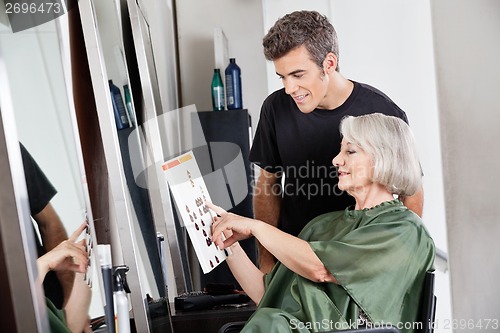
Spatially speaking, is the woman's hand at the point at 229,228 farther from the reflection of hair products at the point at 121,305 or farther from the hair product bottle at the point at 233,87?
the hair product bottle at the point at 233,87

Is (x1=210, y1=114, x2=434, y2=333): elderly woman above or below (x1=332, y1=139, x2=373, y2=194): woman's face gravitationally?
below

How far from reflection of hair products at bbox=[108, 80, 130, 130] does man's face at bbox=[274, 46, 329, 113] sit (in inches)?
38.0

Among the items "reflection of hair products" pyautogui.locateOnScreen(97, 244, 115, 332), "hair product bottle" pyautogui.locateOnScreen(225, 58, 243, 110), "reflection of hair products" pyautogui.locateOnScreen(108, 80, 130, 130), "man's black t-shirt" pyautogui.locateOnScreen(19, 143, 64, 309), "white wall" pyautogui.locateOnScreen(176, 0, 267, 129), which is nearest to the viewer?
"man's black t-shirt" pyautogui.locateOnScreen(19, 143, 64, 309)

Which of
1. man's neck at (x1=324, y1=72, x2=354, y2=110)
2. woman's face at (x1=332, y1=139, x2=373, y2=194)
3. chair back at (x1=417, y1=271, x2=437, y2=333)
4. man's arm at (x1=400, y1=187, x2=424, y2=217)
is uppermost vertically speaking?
man's neck at (x1=324, y1=72, x2=354, y2=110)

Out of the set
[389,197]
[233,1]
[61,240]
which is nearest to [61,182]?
[61,240]

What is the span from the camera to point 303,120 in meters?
3.52

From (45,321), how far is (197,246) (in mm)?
1603

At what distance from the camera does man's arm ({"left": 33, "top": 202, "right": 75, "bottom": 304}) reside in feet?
4.78

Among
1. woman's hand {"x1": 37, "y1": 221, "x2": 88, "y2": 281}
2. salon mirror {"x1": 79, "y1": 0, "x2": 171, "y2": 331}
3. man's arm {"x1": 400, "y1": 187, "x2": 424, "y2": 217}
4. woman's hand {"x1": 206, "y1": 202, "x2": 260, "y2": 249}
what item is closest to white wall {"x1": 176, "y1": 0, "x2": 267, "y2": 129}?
salon mirror {"x1": 79, "y1": 0, "x2": 171, "y2": 331}

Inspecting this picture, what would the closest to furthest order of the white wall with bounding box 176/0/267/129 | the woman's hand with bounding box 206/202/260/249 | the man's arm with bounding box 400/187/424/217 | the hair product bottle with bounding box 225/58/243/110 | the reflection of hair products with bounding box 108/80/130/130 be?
the reflection of hair products with bounding box 108/80/130/130
the woman's hand with bounding box 206/202/260/249
the man's arm with bounding box 400/187/424/217
the hair product bottle with bounding box 225/58/243/110
the white wall with bounding box 176/0/267/129

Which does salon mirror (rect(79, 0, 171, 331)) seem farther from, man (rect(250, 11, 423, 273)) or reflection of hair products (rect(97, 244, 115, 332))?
man (rect(250, 11, 423, 273))

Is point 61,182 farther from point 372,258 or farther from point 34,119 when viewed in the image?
point 372,258

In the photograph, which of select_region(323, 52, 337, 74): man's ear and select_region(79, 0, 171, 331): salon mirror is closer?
select_region(79, 0, 171, 331): salon mirror

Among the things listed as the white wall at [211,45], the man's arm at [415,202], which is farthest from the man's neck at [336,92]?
the white wall at [211,45]
